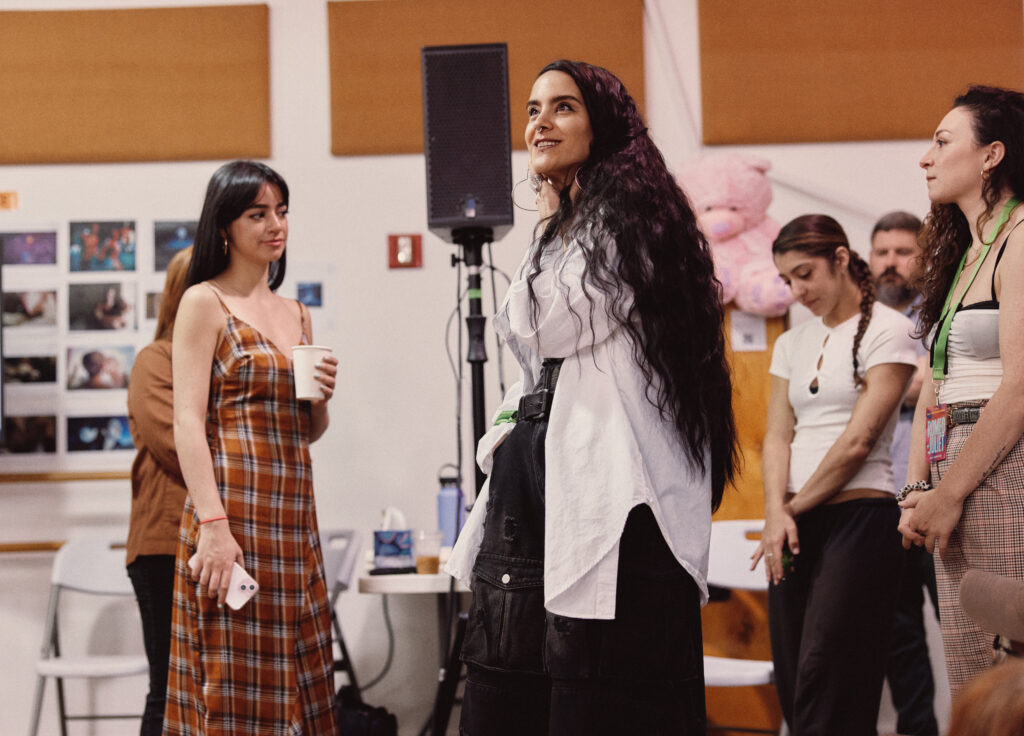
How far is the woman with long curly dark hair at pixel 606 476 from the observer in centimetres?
135

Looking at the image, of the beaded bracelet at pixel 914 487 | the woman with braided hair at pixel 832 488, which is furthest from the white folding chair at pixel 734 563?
the beaded bracelet at pixel 914 487

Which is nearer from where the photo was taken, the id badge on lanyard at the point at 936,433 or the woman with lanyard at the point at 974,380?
the woman with lanyard at the point at 974,380

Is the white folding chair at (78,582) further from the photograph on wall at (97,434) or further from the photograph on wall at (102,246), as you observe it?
the photograph on wall at (102,246)

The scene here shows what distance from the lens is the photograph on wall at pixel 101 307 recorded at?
369 cm

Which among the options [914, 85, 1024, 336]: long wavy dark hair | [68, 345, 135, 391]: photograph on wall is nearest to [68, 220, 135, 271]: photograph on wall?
[68, 345, 135, 391]: photograph on wall

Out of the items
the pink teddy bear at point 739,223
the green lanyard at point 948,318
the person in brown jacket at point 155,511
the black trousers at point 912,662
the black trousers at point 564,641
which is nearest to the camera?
the black trousers at point 564,641

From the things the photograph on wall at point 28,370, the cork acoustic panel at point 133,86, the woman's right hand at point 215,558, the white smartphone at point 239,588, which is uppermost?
the cork acoustic panel at point 133,86

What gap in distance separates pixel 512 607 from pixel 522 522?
128 millimetres

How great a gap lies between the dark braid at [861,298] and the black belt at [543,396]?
129 centimetres

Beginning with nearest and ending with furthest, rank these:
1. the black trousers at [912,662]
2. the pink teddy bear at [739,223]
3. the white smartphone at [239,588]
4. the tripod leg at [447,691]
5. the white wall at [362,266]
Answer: the white smartphone at [239,588], the tripod leg at [447,691], the black trousers at [912,662], the pink teddy bear at [739,223], the white wall at [362,266]

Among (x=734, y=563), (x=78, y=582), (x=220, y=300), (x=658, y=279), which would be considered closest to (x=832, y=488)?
(x=734, y=563)

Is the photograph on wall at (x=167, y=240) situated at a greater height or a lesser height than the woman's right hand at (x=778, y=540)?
greater

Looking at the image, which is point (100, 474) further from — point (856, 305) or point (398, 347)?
point (856, 305)

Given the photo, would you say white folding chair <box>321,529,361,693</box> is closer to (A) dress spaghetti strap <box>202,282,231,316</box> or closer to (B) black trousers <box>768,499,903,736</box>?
(A) dress spaghetti strap <box>202,282,231,316</box>
